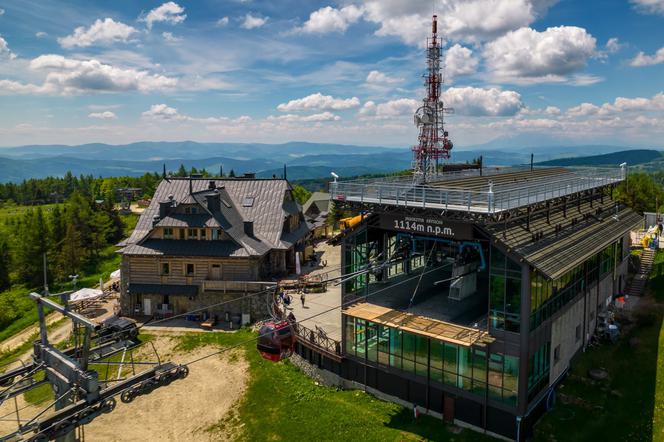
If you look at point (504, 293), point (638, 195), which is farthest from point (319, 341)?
point (638, 195)

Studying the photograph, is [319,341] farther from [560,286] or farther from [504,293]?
[560,286]

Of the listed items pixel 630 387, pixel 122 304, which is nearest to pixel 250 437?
pixel 630 387

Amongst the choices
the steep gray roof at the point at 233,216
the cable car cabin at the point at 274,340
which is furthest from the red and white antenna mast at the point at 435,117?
the cable car cabin at the point at 274,340

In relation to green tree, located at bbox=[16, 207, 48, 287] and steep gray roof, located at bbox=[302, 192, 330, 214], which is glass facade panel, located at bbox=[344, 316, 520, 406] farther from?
steep gray roof, located at bbox=[302, 192, 330, 214]

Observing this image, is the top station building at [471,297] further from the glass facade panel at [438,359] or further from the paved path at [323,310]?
the paved path at [323,310]

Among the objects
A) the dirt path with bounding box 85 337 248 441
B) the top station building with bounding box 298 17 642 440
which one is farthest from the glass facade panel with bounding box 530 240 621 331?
the dirt path with bounding box 85 337 248 441

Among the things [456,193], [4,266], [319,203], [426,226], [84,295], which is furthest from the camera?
[319,203]

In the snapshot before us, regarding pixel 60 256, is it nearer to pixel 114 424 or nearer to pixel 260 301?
pixel 260 301
